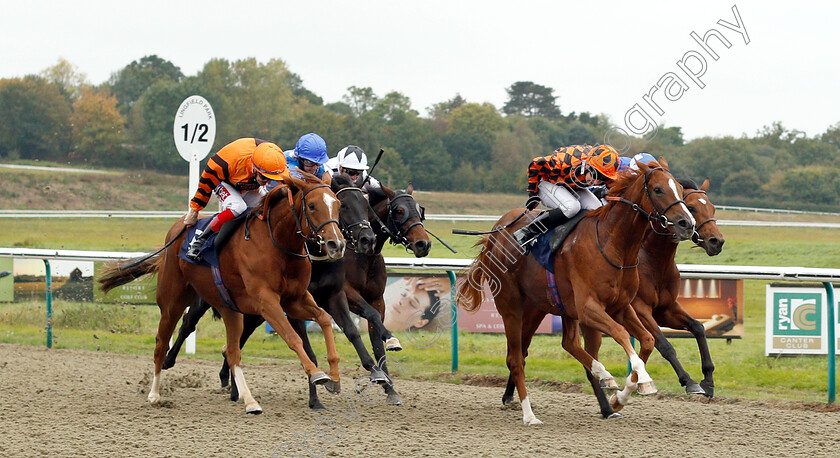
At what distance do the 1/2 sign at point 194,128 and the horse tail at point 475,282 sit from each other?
347 cm

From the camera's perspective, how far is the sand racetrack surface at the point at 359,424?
497 cm

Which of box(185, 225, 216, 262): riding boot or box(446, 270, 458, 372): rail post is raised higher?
box(185, 225, 216, 262): riding boot

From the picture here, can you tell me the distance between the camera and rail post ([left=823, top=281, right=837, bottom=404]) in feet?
22.0

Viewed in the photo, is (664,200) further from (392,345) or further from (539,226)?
(392,345)

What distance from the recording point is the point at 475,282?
696 centimetres

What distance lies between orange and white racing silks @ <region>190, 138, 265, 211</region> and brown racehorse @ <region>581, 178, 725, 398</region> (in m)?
2.53

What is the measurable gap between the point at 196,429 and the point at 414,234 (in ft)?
6.66

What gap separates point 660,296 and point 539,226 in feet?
3.38

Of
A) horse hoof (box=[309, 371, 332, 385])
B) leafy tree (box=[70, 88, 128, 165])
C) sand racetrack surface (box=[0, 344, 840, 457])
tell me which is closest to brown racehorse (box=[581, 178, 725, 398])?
sand racetrack surface (box=[0, 344, 840, 457])

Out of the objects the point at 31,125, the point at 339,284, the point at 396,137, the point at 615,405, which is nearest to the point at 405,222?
the point at 339,284

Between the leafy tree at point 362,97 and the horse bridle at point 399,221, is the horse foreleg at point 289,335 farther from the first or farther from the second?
the leafy tree at point 362,97

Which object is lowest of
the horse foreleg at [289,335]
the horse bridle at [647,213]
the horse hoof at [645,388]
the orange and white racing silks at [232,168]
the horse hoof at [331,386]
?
the horse hoof at [331,386]

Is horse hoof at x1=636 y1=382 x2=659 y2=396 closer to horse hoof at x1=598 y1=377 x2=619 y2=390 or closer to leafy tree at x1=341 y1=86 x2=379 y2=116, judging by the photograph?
horse hoof at x1=598 y1=377 x2=619 y2=390

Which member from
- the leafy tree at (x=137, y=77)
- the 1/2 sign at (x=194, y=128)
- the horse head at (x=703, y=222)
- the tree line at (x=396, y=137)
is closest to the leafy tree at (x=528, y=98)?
the tree line at (x=396, y=137)
